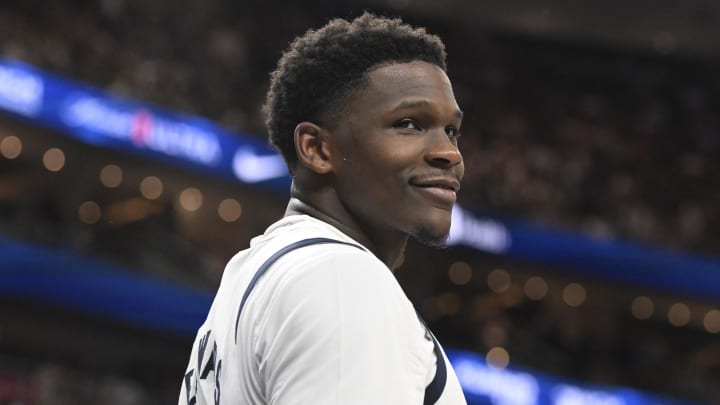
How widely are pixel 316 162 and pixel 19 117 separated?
1381cm

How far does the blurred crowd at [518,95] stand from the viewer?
16.3 meters

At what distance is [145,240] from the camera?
16719 millimetres

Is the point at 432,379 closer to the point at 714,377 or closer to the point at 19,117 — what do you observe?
the point at 19,117

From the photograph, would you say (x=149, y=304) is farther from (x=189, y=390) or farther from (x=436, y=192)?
(x=436, y=192)

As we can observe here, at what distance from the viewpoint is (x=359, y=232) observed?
2365 millimetres

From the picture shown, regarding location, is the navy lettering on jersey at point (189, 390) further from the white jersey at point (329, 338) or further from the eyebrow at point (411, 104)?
the eyebrow at point (411, 104)

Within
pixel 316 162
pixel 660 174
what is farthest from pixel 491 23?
pixel 316 162

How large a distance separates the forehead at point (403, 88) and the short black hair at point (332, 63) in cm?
2

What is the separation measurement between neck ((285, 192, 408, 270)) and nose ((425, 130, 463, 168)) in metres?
0.16

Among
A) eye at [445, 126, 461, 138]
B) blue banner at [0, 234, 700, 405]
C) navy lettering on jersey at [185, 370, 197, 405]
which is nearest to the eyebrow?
eye at [445, 126, 461, 138]

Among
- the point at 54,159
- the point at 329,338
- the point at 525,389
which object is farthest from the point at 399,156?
the point at 54,159

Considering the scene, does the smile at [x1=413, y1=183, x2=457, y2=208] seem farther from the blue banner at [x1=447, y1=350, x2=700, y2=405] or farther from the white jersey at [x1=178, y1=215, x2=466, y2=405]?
the blue banner at [x1=447, y1=350, x2=700, y2=405]

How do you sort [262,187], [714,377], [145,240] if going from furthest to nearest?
[714,377] → [262,187] → [145,240]

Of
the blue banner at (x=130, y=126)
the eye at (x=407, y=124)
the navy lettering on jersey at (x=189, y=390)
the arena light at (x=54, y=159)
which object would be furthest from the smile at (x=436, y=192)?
the arena light at (x=54, y=159)
